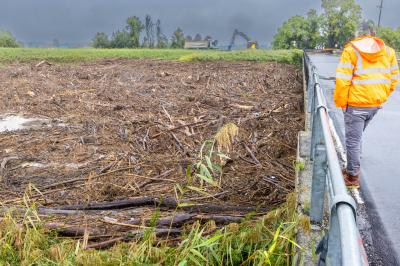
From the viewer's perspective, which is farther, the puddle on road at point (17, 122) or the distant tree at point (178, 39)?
the distant tree at point (178, 39)

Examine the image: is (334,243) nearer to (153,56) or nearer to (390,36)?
(153,56)

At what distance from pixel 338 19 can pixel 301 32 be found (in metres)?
8.25

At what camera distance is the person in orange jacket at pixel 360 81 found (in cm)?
527

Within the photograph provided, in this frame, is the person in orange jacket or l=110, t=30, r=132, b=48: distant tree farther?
l=110, t=30, r=132, b=48: distant tree

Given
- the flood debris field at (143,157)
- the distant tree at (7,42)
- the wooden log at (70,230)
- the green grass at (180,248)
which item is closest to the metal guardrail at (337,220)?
the green grass at (180,248)

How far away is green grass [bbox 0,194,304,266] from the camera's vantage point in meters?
3.43

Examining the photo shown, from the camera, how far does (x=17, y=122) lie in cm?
989

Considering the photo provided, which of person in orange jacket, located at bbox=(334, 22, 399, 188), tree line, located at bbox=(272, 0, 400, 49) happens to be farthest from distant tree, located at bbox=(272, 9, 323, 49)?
person in orange jacket, located at bbox=(334, 22, 399, 188)

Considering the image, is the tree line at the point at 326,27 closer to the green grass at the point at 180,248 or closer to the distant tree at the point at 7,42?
the distant tree at the point at 7,42

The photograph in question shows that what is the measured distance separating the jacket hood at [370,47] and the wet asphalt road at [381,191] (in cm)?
168

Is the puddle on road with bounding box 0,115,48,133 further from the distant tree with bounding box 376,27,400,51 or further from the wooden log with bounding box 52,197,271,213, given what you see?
the distant tree with bounding box 376,27,400,51

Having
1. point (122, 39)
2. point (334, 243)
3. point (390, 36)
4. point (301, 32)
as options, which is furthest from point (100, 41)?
point (334, 243)

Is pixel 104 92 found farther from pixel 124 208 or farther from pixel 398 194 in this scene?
pixel 398 194

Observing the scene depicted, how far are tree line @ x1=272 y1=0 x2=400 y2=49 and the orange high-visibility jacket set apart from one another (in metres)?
80.4
